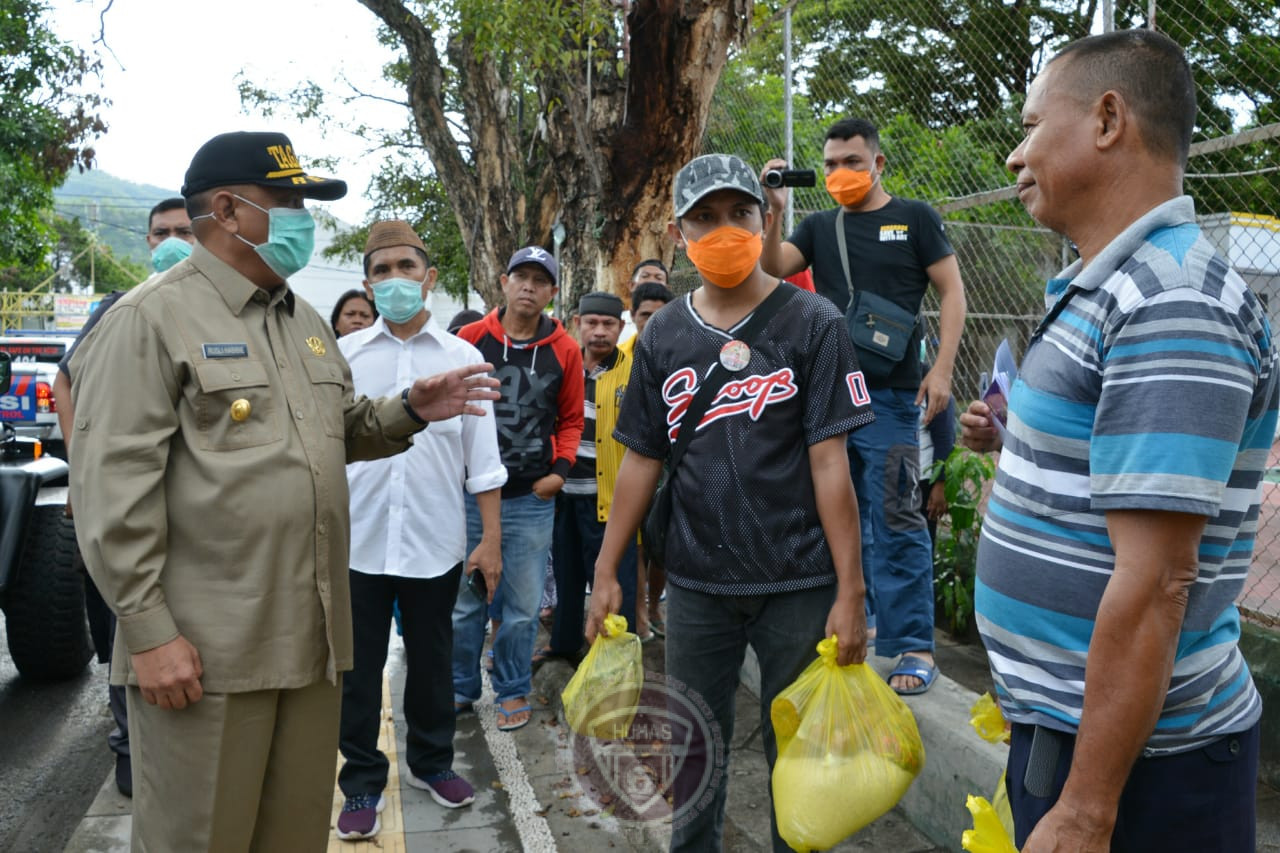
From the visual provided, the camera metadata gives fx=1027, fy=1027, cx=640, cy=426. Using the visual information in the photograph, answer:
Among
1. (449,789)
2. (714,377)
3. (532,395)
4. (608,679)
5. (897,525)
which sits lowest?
(449,789)

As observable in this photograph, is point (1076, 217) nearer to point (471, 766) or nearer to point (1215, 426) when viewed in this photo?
point (1215, 426)

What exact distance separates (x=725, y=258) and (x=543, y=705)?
9.48 feet

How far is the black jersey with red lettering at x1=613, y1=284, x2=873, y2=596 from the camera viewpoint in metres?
2.71

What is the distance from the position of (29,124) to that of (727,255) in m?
18.3

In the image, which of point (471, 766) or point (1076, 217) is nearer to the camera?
point (1076, 217)

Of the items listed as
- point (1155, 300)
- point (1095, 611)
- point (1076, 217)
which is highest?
point (1076, 217)

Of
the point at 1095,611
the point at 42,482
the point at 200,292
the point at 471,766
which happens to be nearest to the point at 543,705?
the point at 471,766

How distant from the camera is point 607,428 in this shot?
5363 mm

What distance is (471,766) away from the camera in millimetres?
4273

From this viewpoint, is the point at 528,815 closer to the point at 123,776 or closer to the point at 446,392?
the point at 123,776

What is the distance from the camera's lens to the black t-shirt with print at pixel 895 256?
155 inches

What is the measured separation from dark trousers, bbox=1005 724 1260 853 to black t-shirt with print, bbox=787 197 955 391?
2407 millimetres

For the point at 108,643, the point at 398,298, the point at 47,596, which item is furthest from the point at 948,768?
the point at 47,596

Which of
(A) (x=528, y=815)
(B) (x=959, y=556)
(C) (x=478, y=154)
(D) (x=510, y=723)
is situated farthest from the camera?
(C) (x=478, y=154)
